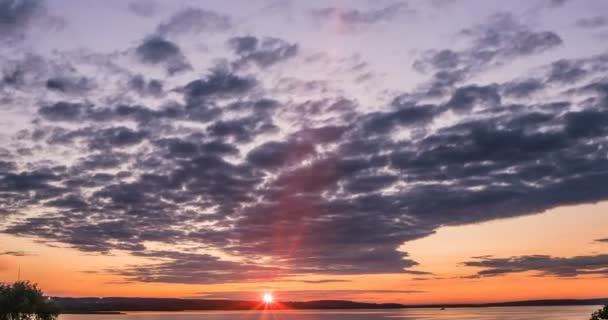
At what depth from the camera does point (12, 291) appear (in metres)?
105

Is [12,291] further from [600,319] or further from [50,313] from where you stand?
[600,319]

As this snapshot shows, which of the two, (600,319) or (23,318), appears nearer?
(600,319)

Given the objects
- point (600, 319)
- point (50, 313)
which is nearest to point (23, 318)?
point (50, 313)

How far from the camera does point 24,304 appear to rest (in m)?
104

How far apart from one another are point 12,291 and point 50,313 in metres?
7.29

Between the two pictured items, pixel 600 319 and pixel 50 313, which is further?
pixel 50 313

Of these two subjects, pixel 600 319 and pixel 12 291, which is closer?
pixel 600 319

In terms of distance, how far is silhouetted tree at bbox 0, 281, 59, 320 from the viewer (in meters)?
104

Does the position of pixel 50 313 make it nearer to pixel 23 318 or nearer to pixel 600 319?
pixel 23 318

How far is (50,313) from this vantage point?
354 ft

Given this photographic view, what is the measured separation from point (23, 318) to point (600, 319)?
88178mm

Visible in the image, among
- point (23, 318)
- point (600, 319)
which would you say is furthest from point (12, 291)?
point (600, 319)

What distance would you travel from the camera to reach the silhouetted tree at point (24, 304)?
103875 mm

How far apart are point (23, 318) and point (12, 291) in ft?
16.0
